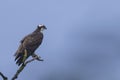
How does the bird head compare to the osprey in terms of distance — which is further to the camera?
the bird head

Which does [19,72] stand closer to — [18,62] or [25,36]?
A: [18,62]

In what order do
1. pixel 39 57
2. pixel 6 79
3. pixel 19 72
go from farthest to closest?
1. pixel 39 57
2. pixel 19 72
3. pixel 6 79

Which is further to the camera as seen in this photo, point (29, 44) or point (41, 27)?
point (41, 27)

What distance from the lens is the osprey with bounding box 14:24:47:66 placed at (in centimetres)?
1001

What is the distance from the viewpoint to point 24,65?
25.1 feet

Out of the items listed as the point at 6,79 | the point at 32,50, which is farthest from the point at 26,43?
the point at 6,79

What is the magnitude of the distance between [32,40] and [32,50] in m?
1.01

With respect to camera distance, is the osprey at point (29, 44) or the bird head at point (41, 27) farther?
the bird head at point (41, 27)

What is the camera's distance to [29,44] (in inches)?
460

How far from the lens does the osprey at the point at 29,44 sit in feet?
32.8

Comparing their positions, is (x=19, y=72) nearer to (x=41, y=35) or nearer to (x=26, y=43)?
(x=26, y=43)

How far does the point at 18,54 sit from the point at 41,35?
10.9 ft

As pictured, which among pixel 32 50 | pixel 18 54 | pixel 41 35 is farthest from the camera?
pixel 41 35

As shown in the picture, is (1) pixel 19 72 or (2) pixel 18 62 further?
(2) pixel 18 62
